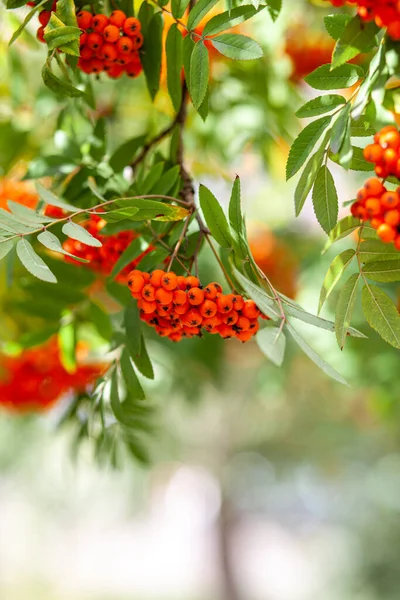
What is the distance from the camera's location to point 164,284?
2.78ft

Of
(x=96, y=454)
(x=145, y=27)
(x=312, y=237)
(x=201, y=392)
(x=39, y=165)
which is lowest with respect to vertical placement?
(x=201, y=392)

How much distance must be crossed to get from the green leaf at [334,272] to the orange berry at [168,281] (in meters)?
0.19

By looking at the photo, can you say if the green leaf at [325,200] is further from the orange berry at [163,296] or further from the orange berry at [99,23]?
the orange berry at [99,23]

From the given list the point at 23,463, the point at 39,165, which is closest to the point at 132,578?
the point at 23,463

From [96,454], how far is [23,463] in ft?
15.8

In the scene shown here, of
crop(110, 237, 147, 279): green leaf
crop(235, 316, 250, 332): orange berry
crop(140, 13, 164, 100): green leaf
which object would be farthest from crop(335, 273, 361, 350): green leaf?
crop(140, 13, 164, 100): green leaf

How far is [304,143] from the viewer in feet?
2.87

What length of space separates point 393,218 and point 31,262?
1.38 ft

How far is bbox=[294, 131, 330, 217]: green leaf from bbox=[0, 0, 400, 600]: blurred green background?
577 millimetres

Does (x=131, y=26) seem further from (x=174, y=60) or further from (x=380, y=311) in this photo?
(x=380, y=311)

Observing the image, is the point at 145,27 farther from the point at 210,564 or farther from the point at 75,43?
the point at 210,564

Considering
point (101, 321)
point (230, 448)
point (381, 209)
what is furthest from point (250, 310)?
point (230, 448)

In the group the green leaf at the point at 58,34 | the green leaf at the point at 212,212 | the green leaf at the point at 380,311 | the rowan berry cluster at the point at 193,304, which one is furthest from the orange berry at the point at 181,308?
the green leaf at the point at 58,34

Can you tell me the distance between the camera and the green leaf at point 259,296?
771 millimetres
